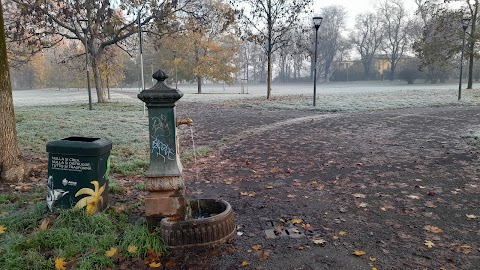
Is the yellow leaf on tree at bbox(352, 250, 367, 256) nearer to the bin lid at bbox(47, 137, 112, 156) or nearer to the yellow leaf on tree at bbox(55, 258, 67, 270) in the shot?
the yellow leaf on tree at bbox(55, 258, 67, 270)

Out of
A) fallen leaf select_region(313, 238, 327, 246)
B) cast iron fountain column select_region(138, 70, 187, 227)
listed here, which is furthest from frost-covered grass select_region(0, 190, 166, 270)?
fallen leaf select_region(313, 238, 327, 246)

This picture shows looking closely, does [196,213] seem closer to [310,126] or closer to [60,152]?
[60,152]

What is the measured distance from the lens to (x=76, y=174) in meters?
3.97

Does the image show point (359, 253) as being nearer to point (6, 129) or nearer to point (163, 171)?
point (163, 171)

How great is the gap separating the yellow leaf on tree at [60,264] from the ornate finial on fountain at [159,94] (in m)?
1.64

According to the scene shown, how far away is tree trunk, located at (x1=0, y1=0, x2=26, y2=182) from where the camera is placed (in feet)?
17.9

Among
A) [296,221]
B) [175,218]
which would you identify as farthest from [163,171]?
[296,221]

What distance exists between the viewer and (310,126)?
12375mm

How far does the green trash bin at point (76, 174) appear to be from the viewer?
3.94 m

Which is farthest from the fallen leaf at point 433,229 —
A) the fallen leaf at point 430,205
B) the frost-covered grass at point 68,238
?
the frost-covered grass at point 68,238

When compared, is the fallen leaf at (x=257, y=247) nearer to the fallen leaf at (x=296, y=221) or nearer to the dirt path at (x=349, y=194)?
the dirt path at (x=349, y=194)

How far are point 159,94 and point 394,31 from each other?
6803 centimetres

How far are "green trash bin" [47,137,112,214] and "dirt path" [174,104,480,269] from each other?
154 cm

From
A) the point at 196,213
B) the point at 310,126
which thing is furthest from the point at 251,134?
the point at 196,213
